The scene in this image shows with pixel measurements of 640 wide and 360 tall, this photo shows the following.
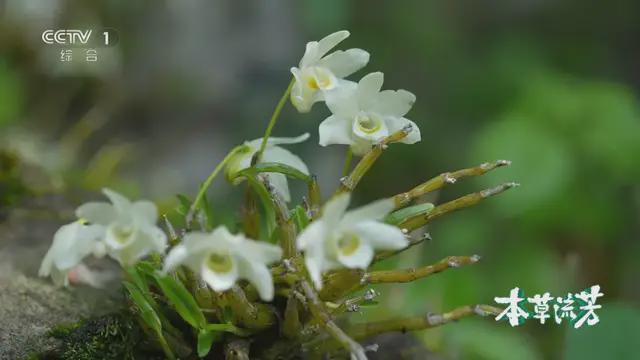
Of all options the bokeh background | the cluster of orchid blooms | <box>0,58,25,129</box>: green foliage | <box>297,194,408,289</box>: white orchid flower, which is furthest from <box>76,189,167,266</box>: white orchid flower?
<box>0,58,25,129</box>: green foliage

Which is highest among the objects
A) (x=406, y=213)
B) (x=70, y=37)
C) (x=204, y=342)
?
(x=70, y=37)

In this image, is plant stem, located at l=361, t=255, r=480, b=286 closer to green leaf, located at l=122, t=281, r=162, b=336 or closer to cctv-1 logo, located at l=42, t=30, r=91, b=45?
green leaf, located at l=122, t=281, r=162, b=336

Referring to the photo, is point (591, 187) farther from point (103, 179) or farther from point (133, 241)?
point (133, 241)

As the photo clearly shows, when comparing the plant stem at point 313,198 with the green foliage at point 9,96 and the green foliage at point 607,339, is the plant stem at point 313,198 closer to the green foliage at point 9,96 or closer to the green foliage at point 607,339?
the green foliage at point 607,339

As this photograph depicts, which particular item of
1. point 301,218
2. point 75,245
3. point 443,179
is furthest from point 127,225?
point 443,179

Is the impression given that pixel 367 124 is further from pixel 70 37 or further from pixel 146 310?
pixel 70 37

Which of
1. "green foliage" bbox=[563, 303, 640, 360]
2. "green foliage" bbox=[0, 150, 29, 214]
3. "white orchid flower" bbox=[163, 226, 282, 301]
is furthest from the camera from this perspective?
"green foliage" bbox=[0, 150, 29, 214]

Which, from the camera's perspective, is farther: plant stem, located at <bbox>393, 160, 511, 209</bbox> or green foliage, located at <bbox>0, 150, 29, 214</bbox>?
green foliage, located at <bbox>0, 150, 29, 214</bbox>
